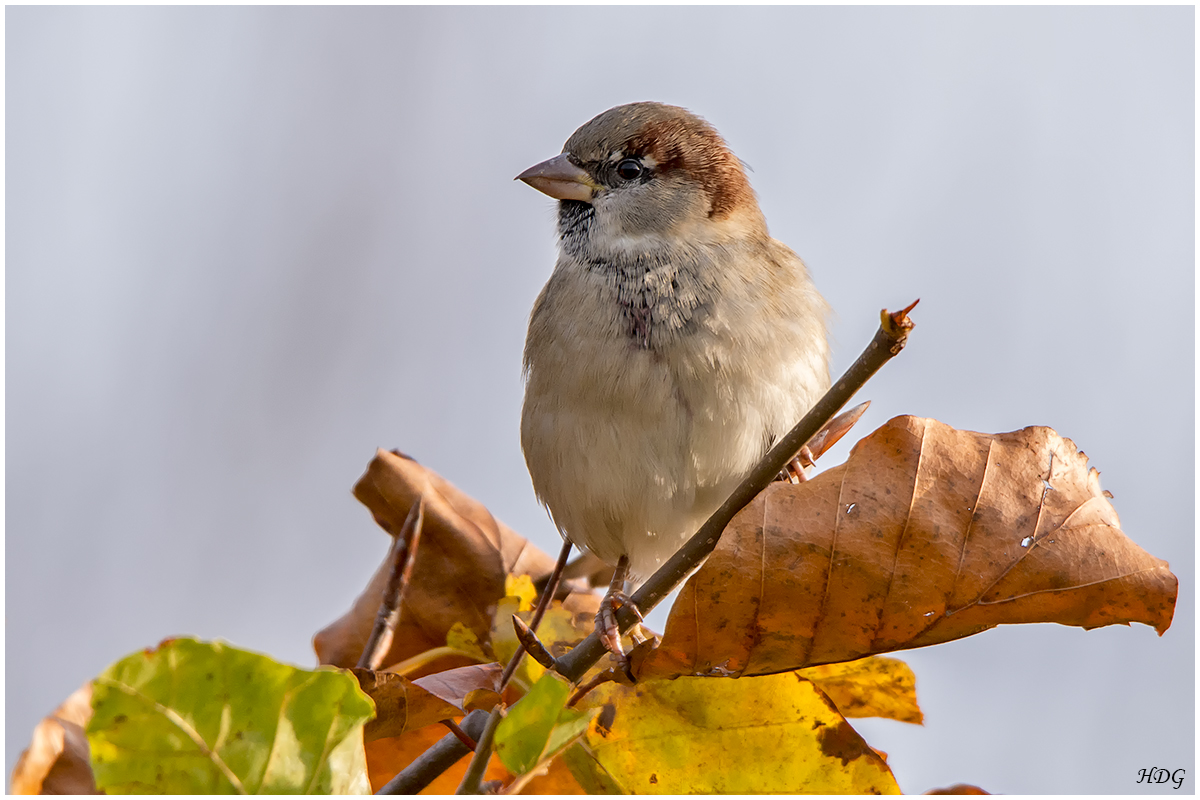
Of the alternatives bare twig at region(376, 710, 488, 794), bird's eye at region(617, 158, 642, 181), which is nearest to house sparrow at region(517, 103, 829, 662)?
bird's eye at region(617, 158, 642, 181)

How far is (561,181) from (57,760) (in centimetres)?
132

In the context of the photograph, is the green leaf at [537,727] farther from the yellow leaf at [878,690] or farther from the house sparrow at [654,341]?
the house sparrow at [654,341]

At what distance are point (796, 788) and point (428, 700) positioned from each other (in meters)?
0.29

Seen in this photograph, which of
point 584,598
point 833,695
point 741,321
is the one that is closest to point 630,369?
point 741,321

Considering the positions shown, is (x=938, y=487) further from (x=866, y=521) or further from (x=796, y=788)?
(x=796, y=788)

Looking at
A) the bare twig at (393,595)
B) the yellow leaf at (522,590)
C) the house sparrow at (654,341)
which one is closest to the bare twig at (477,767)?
the bare twig at (393,595)

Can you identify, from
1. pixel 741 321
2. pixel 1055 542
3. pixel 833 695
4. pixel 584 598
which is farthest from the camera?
pixel 741 321

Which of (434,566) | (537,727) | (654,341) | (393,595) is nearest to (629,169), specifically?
(654,341)

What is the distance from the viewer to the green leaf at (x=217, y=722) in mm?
570

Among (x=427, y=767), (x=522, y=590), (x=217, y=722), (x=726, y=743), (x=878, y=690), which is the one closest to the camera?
(x=217, y=722)

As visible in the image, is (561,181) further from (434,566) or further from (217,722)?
(217,722)

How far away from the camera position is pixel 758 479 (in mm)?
837

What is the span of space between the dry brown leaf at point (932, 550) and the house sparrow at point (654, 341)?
2.39ft

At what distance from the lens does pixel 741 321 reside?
1571 millimetres
